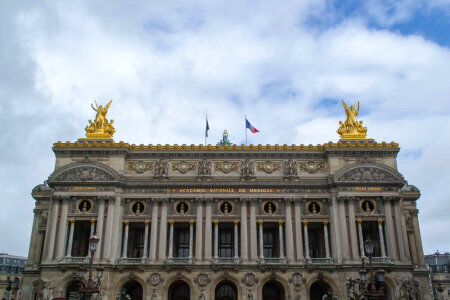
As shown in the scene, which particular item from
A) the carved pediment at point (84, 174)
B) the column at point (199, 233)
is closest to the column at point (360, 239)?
the column at point (199, 233)

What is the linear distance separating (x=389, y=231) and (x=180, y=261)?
21.7 m

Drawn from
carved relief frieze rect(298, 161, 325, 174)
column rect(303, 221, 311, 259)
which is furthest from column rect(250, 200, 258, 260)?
carved relief frieze rect(298, 161, 325, 174)

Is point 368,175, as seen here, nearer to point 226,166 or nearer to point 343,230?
point 343,230

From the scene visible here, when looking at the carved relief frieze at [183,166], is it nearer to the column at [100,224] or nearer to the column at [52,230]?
the column at [100,224]

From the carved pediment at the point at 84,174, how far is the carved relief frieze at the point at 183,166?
6.50 metres

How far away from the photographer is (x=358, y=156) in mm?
51812

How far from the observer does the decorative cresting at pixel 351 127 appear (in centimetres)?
5372

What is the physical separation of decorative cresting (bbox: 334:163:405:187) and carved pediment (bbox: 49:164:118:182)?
958 inches

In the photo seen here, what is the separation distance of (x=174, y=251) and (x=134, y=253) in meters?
4.37

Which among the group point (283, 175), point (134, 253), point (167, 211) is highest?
point (283, 175)

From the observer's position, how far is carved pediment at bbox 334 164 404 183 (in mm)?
50219

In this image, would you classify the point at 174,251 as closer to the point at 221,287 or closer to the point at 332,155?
the point at 221,287

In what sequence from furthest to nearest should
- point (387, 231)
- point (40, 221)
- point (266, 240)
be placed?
point (40, 221) → point (266, 240) → point (387, 231)

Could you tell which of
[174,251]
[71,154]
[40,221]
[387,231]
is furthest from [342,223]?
[40,221]
